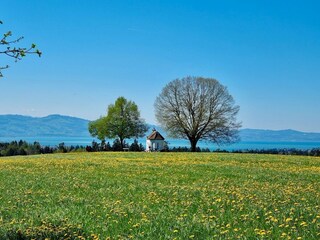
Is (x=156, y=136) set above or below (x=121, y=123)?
below

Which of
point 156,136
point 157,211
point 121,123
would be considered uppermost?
point 121,123

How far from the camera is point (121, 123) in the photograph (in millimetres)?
82062

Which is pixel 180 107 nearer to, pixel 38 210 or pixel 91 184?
pixel 91 184

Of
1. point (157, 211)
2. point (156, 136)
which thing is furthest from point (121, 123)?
point (157, 211)

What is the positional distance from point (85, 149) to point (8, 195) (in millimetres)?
54897

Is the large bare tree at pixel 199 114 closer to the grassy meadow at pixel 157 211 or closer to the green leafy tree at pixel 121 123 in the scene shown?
the green leafy tree at pixel 121 123

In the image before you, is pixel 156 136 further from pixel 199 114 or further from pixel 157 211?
pixel 157 211

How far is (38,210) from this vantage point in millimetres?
10680

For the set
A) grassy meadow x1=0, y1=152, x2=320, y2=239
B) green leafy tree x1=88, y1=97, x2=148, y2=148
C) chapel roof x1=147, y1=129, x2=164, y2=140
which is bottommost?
grassy meadow x1=0, y1=152, x2=320, y2=239

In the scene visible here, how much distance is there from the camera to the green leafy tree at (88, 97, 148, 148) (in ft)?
269

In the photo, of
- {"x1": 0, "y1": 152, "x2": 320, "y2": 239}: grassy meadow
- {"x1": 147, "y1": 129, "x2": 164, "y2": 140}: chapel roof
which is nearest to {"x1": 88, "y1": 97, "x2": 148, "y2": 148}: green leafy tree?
{"x1": 147, "y1": 129, "x2": 164, "y2": 140}: chapel roof

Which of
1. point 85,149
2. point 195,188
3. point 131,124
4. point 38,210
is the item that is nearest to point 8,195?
point 38,210

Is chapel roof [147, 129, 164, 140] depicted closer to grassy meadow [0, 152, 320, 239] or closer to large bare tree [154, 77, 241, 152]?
large bare tree [154, 77, 241, 152]

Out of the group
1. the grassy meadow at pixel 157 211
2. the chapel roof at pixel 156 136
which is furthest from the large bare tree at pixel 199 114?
the grassy meadow at pixel 157 211
